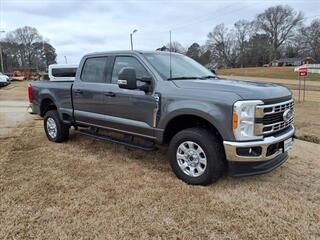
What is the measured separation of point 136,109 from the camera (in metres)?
4.95

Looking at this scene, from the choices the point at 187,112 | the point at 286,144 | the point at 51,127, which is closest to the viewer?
the point at 187,112

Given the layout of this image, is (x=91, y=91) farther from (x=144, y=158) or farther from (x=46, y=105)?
(x=46, y=105)

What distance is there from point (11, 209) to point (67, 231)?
3.02 ft

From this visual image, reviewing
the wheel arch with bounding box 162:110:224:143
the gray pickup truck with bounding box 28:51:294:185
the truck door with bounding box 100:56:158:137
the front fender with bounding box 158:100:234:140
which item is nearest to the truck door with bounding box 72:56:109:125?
the gray pickup truck with bounding box 28:51:294:185

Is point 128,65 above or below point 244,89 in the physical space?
above

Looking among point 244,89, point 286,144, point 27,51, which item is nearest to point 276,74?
point 286,144

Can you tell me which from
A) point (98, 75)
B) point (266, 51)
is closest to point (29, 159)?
point (98, 75)

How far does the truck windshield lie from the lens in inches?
193

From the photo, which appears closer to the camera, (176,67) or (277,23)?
(176,67)

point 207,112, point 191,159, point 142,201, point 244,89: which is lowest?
point 142,201

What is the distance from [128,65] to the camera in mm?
5234

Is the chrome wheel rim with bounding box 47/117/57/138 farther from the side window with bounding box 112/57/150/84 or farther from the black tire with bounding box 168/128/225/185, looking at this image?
the black tire with bounding box 168/128/225/185

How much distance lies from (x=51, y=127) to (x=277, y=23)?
323 feet

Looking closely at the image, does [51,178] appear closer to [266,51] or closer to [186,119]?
[186,119]
